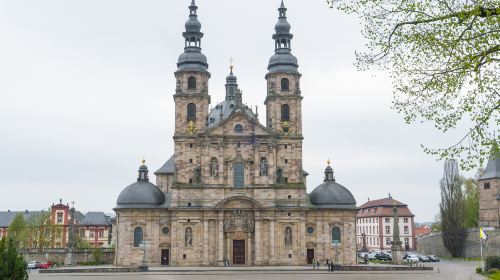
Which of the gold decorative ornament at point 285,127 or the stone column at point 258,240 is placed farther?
the gold decorative ornament at point 285,127

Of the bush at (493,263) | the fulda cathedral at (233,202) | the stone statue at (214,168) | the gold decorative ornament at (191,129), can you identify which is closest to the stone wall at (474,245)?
the fulda cathedral at (233,202)

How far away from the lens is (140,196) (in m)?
61.0

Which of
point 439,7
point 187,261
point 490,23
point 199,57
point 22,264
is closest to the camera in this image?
point 490,23

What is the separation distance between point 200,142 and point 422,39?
151 ft

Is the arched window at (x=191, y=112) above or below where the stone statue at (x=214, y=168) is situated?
above

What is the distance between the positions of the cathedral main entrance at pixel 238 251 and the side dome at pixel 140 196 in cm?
941

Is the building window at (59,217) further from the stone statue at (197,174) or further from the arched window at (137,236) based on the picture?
the stone statue at (197,174)

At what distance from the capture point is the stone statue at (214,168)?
197ft

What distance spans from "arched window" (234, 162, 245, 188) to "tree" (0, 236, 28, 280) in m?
36.0

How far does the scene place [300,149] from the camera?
61875mm

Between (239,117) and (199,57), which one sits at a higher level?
(199,57)

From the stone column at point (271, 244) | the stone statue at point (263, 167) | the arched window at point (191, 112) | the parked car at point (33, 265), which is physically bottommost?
the parked car at point (33, 265)

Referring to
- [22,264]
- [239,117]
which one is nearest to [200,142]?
[239,117]

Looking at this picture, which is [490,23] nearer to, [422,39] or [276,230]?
[422,39]
